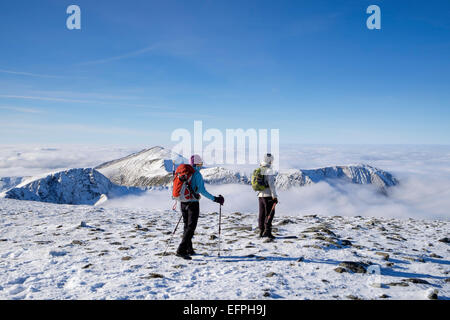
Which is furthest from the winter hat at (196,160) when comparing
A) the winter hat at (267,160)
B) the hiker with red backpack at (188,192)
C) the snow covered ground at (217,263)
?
the snow covered ground at (217,263)

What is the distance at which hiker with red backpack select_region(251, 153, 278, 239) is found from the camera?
11.1 meters

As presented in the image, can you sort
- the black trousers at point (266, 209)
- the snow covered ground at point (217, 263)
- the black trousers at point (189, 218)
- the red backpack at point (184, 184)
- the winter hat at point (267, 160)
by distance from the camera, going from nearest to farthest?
the snow covered ground at point (217, 263)
the red backpack at point (184, 184)
the black trousers at point (189, 218)
the winter hat at point (267, 160)
the black trousers at point (266, 209)

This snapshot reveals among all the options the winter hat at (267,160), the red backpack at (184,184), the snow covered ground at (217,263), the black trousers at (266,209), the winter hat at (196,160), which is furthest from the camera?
the black trousers at (266,209)

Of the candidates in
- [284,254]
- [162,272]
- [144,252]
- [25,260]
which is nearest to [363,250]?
[284,254]

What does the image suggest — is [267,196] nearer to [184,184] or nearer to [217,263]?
[217,263]

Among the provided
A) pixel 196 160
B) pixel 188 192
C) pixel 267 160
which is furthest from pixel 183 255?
pixel 267 160

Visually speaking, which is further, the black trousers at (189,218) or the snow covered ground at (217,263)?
the black trousers at (189,218)

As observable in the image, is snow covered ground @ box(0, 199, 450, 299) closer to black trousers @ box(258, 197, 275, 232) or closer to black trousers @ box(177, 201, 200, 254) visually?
black trousers @ box(177, 201, 200, 254)

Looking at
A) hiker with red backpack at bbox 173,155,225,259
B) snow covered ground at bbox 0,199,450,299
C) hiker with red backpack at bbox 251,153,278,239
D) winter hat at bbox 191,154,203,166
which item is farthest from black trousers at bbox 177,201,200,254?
hiker with red backpack at bbox 251,153,278,239

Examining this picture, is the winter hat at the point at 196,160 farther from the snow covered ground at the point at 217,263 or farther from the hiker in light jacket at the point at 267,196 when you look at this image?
the snow covered ground at the point at 217,263

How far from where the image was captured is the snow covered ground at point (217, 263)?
21.8 ft

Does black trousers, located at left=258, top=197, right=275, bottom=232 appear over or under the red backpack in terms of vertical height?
under

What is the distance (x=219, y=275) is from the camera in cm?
772

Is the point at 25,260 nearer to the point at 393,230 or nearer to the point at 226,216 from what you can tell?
the point at 226,216
